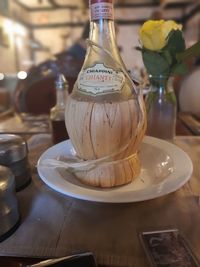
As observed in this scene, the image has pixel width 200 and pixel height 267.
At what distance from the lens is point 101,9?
14.6 inches

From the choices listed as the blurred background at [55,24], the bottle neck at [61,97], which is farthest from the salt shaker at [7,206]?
the blurred background at [55,24]

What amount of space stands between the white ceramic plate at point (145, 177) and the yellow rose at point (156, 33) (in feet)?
0.67

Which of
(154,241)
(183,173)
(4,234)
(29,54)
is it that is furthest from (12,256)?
(29,54)

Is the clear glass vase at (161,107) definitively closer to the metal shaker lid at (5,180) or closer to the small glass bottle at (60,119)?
the small glass bottle at (60,119)

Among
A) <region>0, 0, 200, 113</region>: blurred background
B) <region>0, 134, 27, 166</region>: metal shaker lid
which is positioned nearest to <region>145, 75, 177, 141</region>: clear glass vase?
<region>0, 134, 27, 166</region>: metal shaker lid

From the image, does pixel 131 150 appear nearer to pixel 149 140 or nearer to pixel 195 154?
pixel 149 140

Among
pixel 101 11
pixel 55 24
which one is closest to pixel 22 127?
pixel 101 11

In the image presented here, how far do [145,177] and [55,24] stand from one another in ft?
16.0

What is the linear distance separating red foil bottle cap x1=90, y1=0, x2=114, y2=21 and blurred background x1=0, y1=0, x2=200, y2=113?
345 centimetres

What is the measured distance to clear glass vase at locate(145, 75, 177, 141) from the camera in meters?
0.59

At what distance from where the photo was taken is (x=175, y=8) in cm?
441

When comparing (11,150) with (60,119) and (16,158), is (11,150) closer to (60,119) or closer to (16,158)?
(16,158)

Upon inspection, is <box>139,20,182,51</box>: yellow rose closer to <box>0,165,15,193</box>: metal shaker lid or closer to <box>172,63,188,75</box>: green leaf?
<box>172,63,188,75</box>: green leaf

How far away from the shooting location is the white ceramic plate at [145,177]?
1.11 ft
